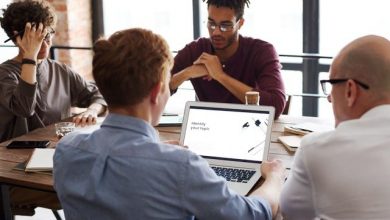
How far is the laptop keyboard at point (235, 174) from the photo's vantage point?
1636 mm

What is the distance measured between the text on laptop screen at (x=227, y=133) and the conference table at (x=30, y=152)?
0.48 feet

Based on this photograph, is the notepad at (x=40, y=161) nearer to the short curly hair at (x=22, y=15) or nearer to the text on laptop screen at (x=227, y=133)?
the text on laptop screen at (x=227, y=133)

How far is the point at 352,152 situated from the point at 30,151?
130 cm

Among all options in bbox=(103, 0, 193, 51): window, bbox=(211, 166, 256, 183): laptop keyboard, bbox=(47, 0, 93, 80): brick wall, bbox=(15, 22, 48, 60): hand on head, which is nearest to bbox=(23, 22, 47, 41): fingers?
bbox=(15, 22, 48, 60): hand on head

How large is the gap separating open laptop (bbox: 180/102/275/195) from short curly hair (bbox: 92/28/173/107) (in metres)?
0.60

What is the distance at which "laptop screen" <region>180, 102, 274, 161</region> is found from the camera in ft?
5.70

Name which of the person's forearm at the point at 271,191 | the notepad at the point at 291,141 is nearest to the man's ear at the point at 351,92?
the person's forearm at the point at 271,191

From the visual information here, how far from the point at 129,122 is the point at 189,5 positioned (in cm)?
317

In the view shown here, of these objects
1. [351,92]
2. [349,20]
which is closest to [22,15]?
[351,92]

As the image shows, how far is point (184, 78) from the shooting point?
2.46m

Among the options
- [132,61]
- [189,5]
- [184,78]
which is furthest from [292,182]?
[189,5]

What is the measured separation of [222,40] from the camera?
2494 mm

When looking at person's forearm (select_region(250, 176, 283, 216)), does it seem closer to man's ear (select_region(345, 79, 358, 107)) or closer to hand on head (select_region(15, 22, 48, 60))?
man's ear (select_region(345, 79, 358, 107))

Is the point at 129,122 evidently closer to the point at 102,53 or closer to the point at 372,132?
the point at 102,53
